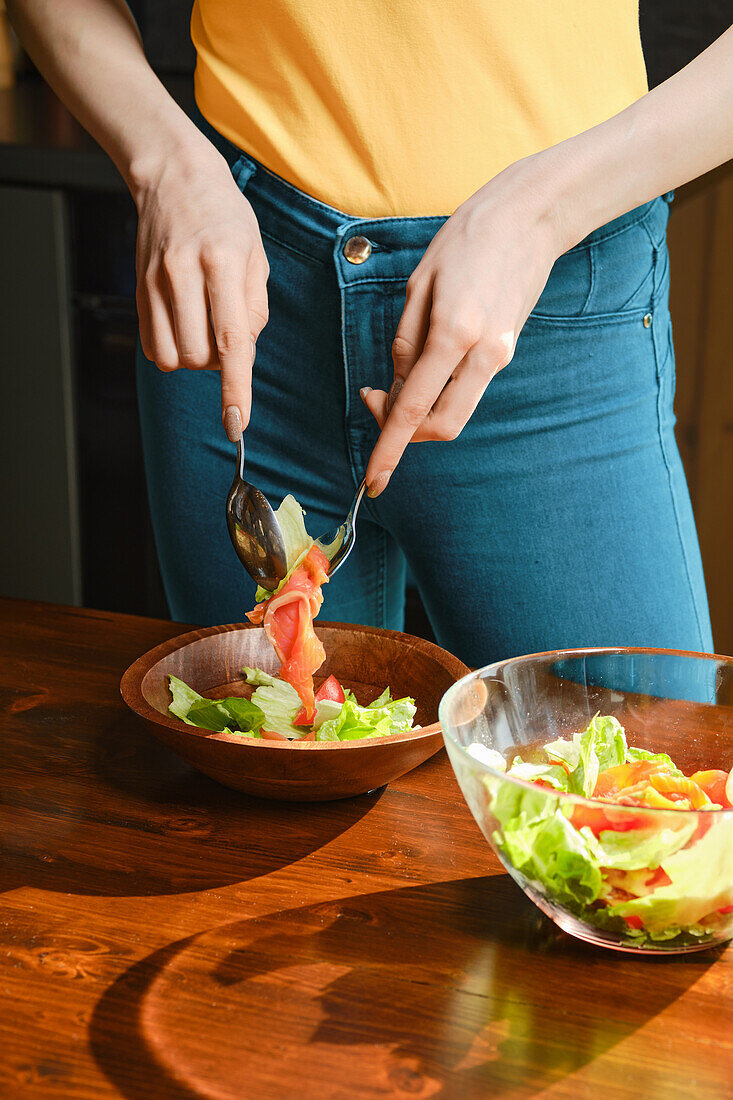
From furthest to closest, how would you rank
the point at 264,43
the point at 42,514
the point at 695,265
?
the point at 42,514
the point at 695,265
the point at 264,43

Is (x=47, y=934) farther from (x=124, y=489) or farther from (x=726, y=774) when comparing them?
(x=124, y=489)

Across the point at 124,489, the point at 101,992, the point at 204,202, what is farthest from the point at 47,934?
the point at 124,489

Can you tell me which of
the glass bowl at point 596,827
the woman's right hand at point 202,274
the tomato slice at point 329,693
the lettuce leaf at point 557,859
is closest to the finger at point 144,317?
the woman's right hand at point 202,274

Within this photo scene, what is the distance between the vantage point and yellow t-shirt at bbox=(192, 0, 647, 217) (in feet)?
3.16

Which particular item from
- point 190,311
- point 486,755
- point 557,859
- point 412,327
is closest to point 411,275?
point 412,327

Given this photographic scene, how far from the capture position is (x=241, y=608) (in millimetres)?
1139

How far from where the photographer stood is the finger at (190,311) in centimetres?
86

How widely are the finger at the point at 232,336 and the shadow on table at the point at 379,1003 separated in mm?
398

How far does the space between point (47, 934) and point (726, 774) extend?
1.29 ft

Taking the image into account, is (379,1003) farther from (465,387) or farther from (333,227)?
(333,227)

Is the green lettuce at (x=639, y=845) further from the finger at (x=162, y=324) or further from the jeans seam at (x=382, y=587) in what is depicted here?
the jeans seam at (x=382, y=587)

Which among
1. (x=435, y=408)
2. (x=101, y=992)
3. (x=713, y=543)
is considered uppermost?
→ (x=435, y=408)

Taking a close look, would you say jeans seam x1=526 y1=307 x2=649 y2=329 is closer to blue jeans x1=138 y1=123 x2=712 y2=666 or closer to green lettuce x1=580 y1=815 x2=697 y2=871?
blue jeans x1=138 y1=123 x2=712 y2=666

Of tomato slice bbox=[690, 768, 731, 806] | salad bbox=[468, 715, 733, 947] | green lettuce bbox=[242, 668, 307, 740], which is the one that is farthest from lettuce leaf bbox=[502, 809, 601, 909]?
green lettuce bbox=[242, 668, 307, 740]
